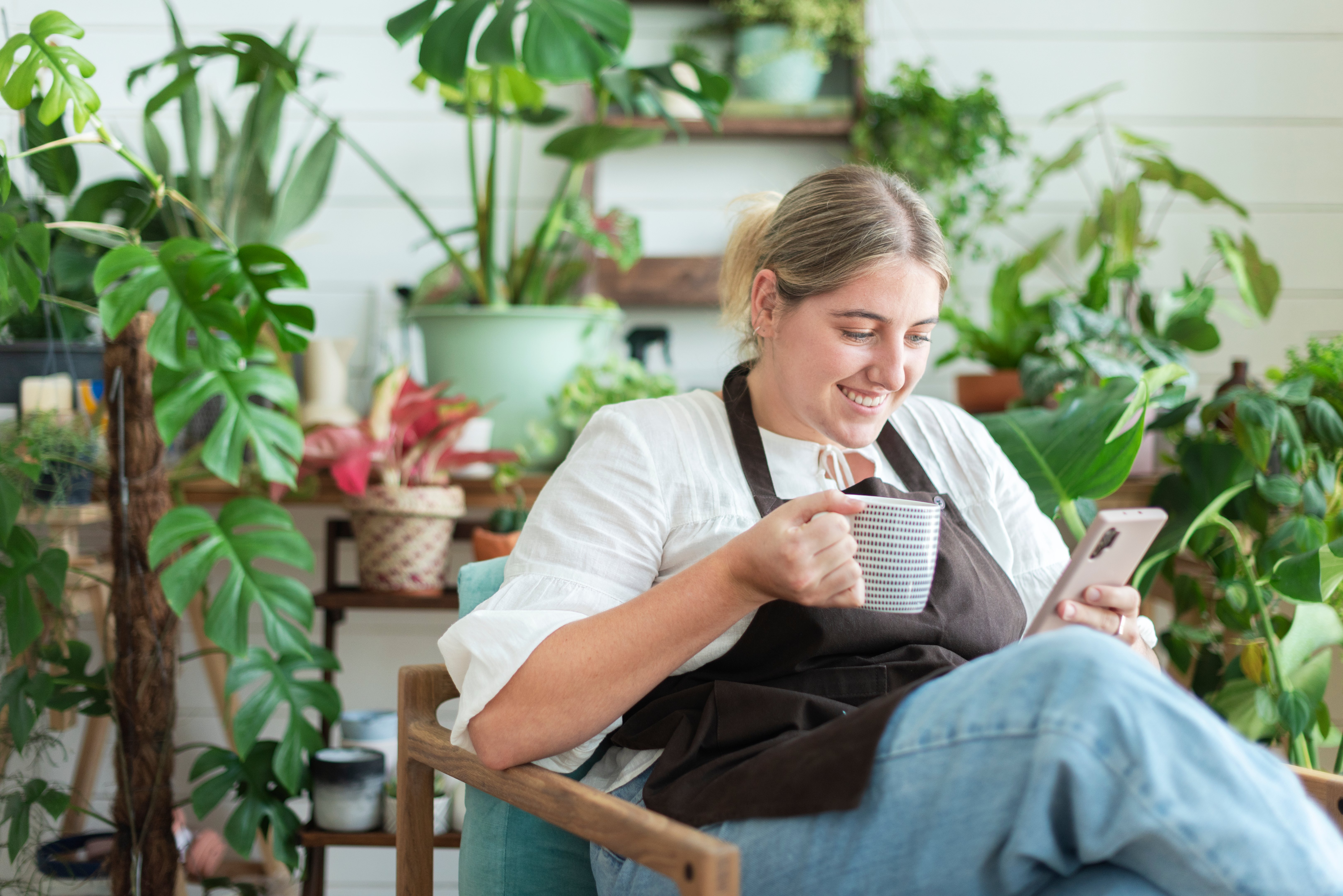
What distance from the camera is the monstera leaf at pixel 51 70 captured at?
1.23 meters

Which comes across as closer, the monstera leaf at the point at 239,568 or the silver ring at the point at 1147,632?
the silver ring at the point at 1147,632

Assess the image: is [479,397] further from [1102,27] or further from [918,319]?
[1102,27]

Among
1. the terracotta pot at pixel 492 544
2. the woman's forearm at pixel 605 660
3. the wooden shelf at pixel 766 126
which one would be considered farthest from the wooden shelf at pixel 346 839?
the wooden shelf at pixel 766 126

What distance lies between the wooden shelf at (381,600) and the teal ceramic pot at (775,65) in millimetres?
1182

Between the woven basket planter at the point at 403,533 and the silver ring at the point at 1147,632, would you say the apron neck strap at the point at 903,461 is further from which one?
the woven basket planter at the point at 403,533

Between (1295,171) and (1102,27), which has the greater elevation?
(1102,27)

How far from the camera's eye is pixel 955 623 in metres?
1.12

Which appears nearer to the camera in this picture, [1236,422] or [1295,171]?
[1236,422]

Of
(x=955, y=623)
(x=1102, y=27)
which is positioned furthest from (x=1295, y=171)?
(x=955, y=623)

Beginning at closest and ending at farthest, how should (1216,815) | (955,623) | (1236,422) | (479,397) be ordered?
→ (1216,815), (955,623), (1236,422), (479,397)

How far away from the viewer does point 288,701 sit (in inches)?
66.1

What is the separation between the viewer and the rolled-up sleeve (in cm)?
98

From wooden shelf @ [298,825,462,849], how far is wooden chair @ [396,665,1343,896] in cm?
60

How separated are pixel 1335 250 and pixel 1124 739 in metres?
2.00
